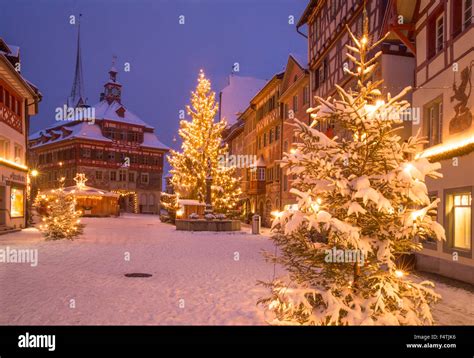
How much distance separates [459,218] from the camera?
11648 millimetres

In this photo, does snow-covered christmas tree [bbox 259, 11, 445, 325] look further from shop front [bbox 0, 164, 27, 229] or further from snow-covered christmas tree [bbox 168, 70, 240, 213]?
snow-covered christmas tree [bbox 168, 70, 240, 213]

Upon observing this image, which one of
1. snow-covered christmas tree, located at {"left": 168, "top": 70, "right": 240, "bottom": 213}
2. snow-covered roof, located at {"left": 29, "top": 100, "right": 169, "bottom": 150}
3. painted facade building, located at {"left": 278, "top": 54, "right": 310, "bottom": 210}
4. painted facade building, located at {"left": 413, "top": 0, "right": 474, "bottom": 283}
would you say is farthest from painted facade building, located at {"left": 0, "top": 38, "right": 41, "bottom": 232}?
snow-covered roof, located at {"left": 29, "top": 100, "right": 169, "bottom": 150}

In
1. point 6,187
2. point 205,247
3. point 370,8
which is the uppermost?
point 370,8

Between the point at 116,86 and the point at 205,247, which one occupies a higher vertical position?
the point at 116,86

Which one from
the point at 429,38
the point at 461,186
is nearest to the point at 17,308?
the point at 461,186

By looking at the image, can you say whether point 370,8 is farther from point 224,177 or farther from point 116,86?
point 116,86

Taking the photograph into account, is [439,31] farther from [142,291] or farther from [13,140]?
[13,140]

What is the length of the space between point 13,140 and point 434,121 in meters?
20.4

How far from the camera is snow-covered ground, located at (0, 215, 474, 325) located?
6.77 m

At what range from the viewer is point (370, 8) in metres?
17.5

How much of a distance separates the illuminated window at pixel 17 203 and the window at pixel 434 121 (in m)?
19.9

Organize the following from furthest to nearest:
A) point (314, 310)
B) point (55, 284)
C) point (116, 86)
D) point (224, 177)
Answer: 1. point (116, 86)
2. point (224, 177)
3. point (55, 284)
4. point (314, 310)

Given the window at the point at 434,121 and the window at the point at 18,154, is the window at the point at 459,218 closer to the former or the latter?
the window at the point at 434,121

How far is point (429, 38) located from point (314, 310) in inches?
432
